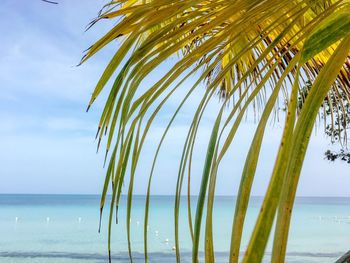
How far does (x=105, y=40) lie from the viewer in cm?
71

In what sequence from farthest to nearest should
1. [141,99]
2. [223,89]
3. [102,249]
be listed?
[102,249]
[223,89]
[141,99]

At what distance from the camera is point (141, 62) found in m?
0.64

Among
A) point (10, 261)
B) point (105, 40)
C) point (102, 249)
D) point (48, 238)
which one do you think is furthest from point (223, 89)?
point (48, 238)

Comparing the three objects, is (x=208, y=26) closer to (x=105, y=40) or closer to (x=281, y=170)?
(x=105, y=40)

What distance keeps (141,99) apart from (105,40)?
14 centimetres

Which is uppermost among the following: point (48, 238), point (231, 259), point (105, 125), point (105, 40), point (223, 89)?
point (223, 89)

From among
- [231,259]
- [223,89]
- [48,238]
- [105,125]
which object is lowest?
[48,238]

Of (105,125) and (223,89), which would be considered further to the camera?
(223,89)

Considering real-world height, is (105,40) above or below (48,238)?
above

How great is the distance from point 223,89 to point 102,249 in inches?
624

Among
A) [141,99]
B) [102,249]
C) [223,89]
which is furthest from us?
[102,249]

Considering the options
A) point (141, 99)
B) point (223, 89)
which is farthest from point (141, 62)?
point (223, 89)

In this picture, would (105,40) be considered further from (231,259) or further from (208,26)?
(231,259)

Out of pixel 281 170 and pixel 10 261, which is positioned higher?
pixel 281 170
